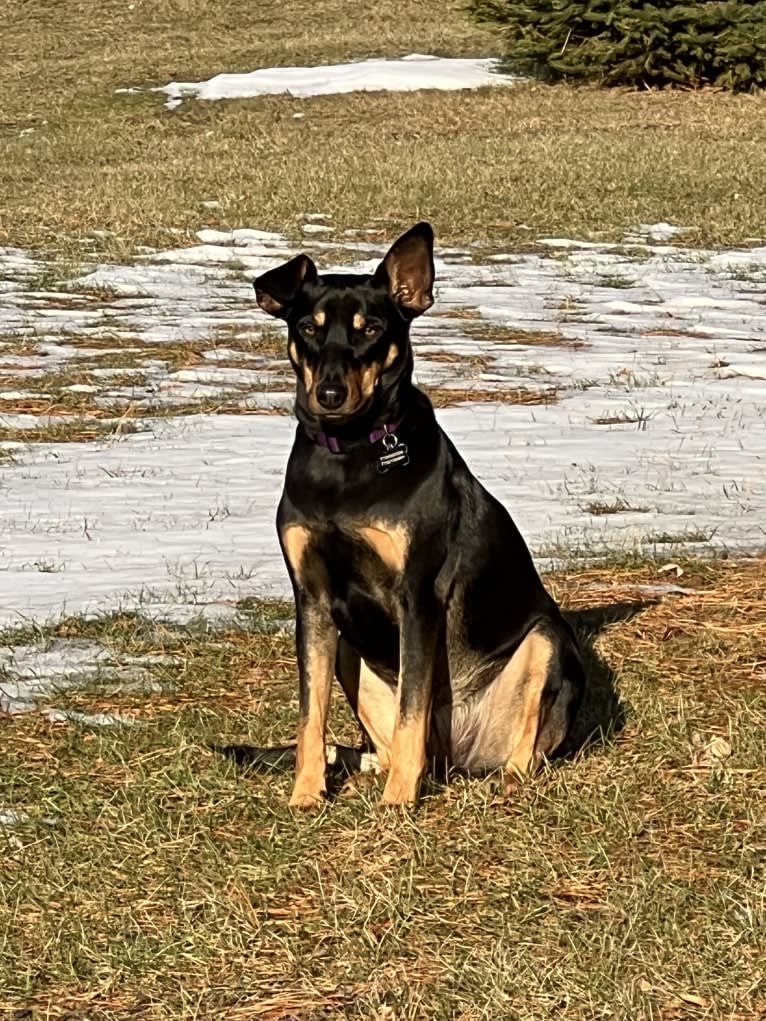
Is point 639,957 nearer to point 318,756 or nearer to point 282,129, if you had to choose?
point 318,756

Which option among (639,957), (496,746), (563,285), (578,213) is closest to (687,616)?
(496,746)

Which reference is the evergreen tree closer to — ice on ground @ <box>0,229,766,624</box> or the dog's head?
ice on ground @ <box>0,229,766,624</box>

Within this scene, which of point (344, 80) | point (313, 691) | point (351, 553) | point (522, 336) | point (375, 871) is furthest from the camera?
point (344, 80)

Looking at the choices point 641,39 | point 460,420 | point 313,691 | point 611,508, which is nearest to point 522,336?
point 460,420

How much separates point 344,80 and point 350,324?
28784mm

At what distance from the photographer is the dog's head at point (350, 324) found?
4484 mm

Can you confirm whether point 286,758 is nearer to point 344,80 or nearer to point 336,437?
point 336,437

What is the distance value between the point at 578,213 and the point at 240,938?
52.0 feet

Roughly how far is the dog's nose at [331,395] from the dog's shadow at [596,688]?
1.22m

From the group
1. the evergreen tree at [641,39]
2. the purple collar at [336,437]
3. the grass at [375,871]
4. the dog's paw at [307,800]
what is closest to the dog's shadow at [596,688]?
the grass at [375,871]

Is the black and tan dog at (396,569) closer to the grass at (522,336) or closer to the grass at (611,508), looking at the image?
the grass at (611,508)

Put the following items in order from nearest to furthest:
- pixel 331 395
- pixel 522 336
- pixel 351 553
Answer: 1. pixel 331 395
2. pixel 351 553
3. pixel 522 336

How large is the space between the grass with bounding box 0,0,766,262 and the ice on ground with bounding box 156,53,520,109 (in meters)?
0.74

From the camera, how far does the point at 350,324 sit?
457cm
